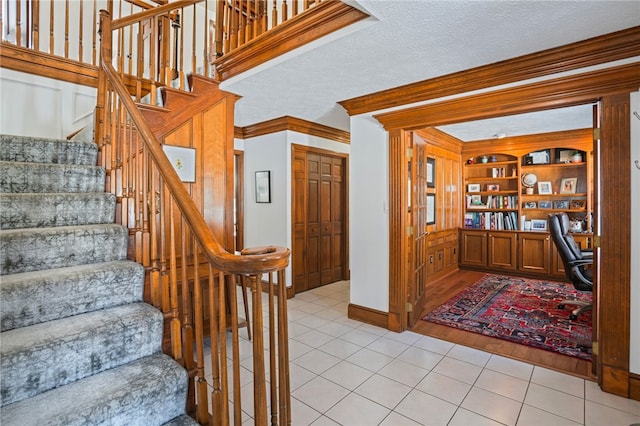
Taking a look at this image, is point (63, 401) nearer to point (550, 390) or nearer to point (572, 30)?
point (550, 390)

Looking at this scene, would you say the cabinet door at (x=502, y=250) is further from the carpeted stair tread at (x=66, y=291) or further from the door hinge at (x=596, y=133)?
the carpeted stair tread at (x=66, y=291)

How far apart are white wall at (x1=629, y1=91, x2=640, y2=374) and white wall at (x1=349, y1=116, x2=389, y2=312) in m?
1.88

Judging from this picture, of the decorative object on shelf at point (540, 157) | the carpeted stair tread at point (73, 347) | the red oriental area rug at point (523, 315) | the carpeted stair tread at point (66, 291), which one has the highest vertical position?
the decorative object on shelf at point (540, 157)

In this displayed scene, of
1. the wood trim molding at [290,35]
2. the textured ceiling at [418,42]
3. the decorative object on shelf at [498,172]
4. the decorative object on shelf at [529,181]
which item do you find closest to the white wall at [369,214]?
the textured ceiling at [418,42]

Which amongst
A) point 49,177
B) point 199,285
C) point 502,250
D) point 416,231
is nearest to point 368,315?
point 416,231

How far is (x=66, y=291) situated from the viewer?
1514mm

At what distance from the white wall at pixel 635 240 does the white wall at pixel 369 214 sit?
6.17 feet

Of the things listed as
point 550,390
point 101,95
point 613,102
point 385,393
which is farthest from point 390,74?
point 550,390

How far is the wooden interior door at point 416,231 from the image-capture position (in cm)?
344

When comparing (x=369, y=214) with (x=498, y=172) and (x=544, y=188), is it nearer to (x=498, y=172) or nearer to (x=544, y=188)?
(x=498, y=172)

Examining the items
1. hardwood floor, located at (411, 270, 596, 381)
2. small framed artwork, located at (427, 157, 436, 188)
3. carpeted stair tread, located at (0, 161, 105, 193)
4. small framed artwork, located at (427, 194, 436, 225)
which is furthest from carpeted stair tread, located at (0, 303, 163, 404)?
small framed artwork, located at (427, 157, 436, 188)

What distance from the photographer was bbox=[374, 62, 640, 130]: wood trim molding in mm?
2225

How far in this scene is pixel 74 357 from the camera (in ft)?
4.27

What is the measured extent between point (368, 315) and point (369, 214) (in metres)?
1.12
